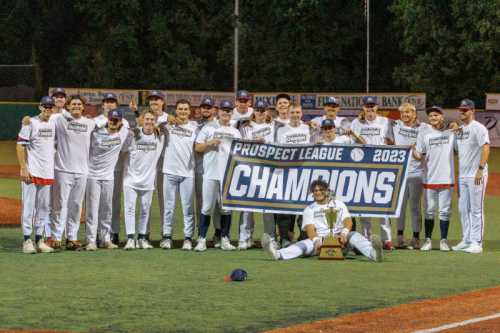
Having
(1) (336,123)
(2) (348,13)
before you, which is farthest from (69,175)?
(2) (348,13)

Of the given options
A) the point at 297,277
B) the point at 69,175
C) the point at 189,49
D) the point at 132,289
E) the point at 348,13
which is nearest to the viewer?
the point at 132,289

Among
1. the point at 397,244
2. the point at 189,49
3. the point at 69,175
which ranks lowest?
the point at 397,244

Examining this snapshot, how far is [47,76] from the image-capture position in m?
61.0

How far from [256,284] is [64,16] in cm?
5110

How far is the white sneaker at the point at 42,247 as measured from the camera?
13.8 m

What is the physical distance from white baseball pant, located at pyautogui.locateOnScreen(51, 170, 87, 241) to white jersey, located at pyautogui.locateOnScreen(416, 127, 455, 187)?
4.27 metres

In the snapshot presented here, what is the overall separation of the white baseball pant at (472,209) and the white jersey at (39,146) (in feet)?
16.8

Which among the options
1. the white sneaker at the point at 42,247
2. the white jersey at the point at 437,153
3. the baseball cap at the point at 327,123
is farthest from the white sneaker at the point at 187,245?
the white jersey at the point at 437,153

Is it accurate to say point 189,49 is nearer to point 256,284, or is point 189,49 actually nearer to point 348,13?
point 348,13

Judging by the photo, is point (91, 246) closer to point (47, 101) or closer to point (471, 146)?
point (47, 101)

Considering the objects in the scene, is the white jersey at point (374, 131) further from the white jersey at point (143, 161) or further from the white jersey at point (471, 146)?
the white jersey at point (143, 161)

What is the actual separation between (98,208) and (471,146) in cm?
474

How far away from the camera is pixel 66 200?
46.0 ft

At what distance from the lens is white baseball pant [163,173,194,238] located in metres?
14.2
